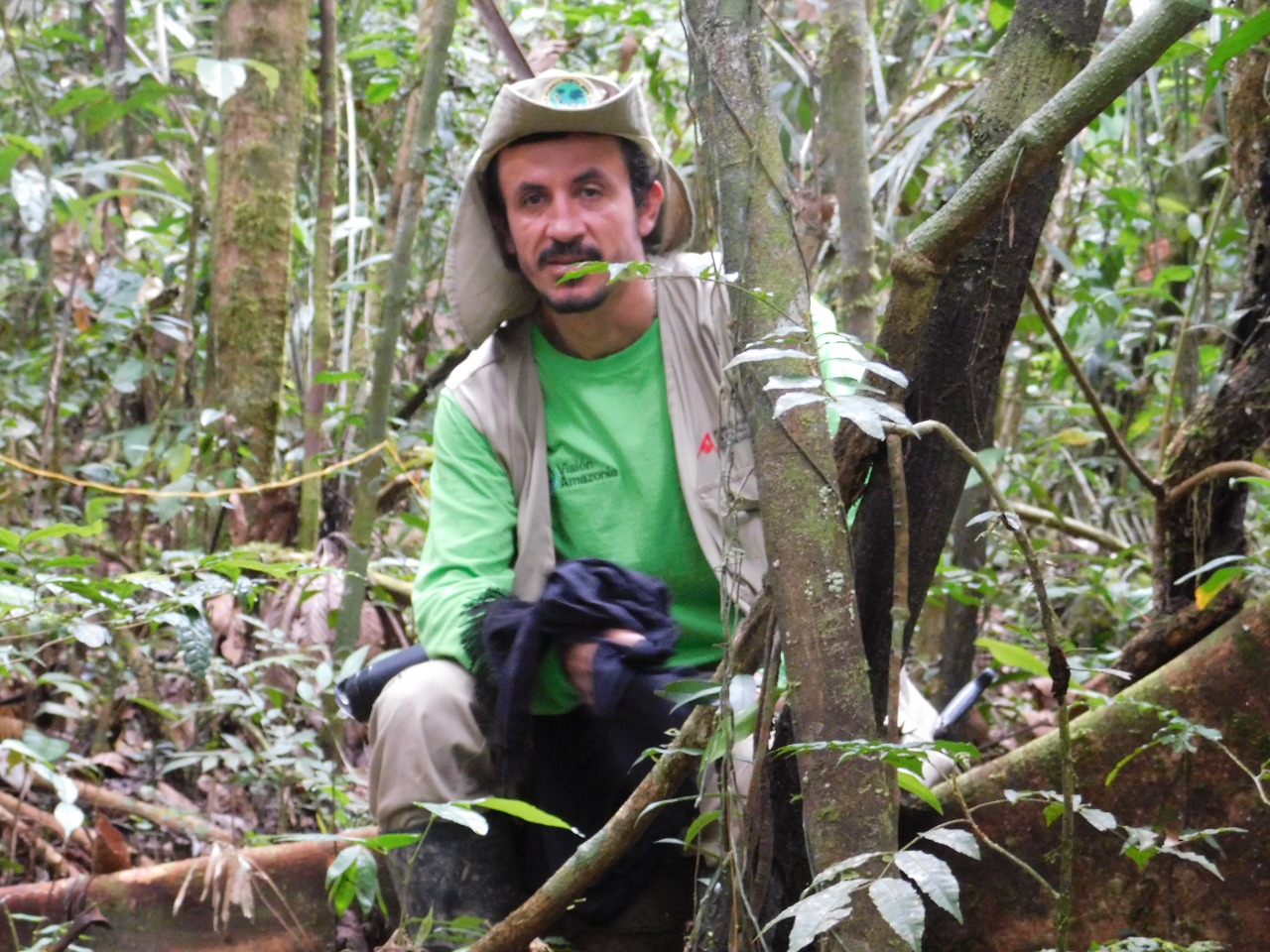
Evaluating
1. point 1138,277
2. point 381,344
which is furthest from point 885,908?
point 1138,277

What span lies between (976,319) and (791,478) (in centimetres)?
47

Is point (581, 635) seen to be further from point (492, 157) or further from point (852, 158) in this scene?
point (492, 157)

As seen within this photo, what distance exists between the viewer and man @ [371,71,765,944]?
246cm

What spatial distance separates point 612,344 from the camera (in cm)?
277

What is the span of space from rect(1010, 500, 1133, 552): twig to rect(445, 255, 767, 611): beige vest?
1390 millimetres

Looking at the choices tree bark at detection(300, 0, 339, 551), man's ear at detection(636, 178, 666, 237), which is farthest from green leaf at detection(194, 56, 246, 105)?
man's ear at detection(636, 178, 666, 237)

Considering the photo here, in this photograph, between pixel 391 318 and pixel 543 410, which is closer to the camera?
pixel 543 410

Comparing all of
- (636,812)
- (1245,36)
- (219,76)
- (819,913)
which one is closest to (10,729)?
(219,76)

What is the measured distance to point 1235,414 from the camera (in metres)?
2.30

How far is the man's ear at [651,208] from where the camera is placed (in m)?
2.83

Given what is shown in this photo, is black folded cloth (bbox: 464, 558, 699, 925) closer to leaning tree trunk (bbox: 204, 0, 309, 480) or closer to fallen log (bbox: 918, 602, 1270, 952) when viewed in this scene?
fallen log (bbox: 918, 602, 1270, 952)

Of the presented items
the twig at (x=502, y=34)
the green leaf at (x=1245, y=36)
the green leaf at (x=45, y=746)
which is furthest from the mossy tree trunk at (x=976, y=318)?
the green leaf at (x=45, y=746)

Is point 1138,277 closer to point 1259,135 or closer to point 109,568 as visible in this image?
point 1259,135

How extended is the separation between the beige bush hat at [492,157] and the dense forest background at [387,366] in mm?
202
